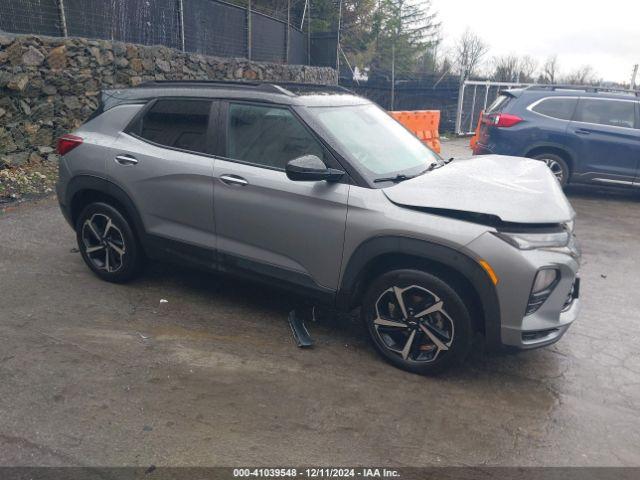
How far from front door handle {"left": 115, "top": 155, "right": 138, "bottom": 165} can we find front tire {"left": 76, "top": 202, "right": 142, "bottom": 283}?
43 centimetres

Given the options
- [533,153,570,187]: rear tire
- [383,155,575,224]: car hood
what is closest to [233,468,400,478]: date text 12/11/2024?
[383,155,575,224]: car hood

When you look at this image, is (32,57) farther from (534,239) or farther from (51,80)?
(534,239)

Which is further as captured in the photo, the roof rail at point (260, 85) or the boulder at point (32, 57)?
the boulder at point (32, 57)

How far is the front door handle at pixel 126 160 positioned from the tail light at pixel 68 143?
53cm

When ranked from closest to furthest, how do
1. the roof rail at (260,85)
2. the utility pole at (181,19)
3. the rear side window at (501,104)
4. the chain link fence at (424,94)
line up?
the roof rail at (260,85) < the rear side window at (501,104) < the utility pole at (181,19) < the chain link fence at (424,94)

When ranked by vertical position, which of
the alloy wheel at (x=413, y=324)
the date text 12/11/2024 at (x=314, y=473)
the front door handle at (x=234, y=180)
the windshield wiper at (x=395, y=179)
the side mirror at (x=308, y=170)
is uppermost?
the side mirror at (x=308, y=170)

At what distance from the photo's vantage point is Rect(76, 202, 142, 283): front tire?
463 centimetres

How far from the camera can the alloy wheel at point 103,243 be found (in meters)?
4.71

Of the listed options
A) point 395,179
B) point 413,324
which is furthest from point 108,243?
point 413,324

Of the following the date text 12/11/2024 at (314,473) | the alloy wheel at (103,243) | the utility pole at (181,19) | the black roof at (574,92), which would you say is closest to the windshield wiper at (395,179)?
the date text 12/11/2024 at (314,473)

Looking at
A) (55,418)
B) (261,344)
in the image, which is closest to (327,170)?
(261,344)

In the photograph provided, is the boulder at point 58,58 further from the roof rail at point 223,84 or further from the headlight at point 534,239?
the headlight at point 534,239

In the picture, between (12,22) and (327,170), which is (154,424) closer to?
(327,170)

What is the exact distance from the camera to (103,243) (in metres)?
4.79
